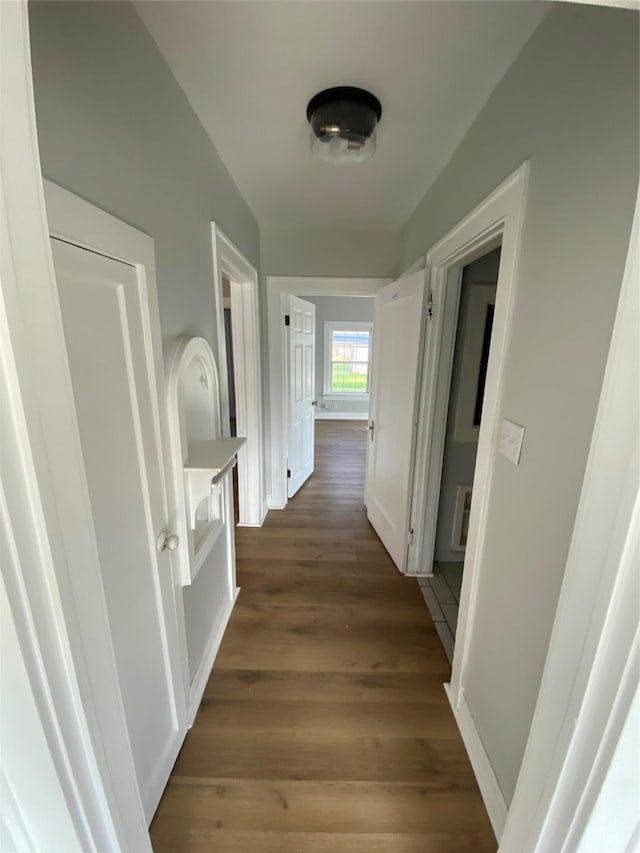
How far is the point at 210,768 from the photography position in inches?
50.0

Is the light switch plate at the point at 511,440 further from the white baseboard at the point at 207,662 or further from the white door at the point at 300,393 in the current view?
the white door at the point at 300,393

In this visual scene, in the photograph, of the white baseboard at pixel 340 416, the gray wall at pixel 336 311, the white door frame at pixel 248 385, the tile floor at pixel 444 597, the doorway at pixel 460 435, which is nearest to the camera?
the tile floor at pixel 444 597

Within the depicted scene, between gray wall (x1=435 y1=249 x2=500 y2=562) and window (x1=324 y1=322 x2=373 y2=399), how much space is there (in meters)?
4.50

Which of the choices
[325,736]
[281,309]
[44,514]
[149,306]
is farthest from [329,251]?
[325,736]

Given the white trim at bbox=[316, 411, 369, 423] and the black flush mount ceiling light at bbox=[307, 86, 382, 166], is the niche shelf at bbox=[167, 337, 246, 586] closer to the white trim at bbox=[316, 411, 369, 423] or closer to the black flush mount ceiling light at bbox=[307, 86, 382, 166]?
the black flush mount ceiling light at bbox=[307, 86, 382, 166]

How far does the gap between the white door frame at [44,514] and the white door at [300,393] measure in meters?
2.61

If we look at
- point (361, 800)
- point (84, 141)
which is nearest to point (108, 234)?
point (84, 141)

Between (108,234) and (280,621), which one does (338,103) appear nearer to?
(108,234)

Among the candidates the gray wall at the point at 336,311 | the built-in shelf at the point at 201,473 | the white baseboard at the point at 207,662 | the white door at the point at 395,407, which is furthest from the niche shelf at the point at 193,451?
the gray wall at the point at 336,311

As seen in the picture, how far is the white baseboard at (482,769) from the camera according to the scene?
110cm

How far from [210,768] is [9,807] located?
3.30ft

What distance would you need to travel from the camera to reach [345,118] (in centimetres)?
128

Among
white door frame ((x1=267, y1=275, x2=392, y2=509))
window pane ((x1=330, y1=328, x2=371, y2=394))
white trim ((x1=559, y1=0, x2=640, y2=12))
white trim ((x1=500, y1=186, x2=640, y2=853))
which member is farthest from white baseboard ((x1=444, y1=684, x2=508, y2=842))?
window pane ((x1=330, y1=328, x2=371, y2=394))

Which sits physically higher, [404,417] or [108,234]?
[108,234]
